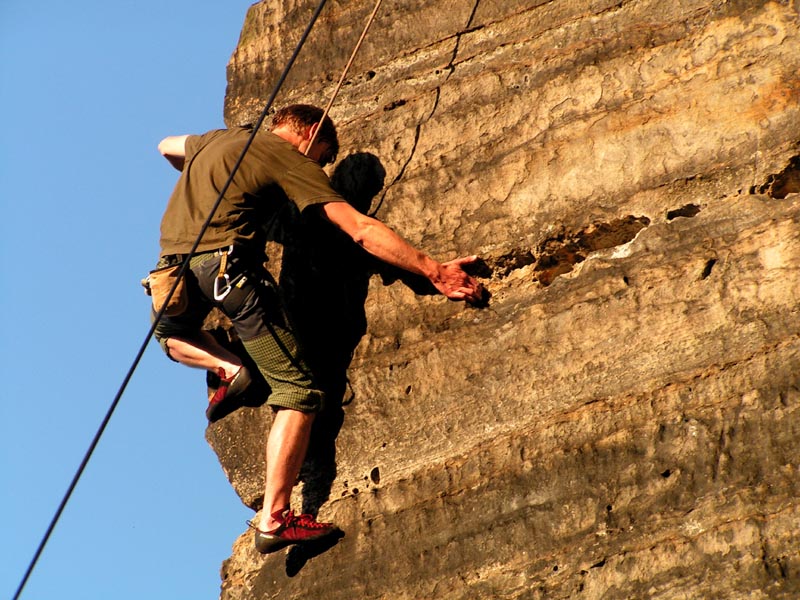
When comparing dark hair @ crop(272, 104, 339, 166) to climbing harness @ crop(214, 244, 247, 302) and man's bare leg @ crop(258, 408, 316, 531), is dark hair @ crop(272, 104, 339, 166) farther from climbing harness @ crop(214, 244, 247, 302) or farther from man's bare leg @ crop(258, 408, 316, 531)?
man's bare leg @ crop(258, 408, 316, 531)

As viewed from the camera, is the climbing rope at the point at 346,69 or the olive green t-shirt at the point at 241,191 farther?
the climbing rope at the point at 346,69

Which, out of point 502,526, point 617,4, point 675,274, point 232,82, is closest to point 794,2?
point 617,4

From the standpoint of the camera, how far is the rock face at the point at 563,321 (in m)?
5.33

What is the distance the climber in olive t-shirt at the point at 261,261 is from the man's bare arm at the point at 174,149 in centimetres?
34

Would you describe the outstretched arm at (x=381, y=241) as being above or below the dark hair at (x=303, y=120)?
below

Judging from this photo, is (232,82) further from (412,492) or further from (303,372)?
(412,492)

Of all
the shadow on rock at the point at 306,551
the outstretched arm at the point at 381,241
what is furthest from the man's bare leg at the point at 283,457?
the outstretched arm at the point at 381,241

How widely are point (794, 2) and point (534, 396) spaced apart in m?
2.32

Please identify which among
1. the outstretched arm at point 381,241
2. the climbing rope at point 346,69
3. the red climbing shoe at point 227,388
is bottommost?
the red climbing shoe at point 227,388

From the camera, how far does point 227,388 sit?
654 cm

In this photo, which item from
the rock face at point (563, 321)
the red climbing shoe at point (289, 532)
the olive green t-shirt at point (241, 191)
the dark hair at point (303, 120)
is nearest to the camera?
the rock face at point (563, 321)

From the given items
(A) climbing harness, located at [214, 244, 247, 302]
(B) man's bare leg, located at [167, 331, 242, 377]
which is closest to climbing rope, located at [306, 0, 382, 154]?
(A) climbing harness, located at [214, 244, 247, 302]

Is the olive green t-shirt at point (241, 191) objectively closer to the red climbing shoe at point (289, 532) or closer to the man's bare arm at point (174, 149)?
the man's bare arm at point (174, 149)

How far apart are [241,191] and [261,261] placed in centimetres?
40
